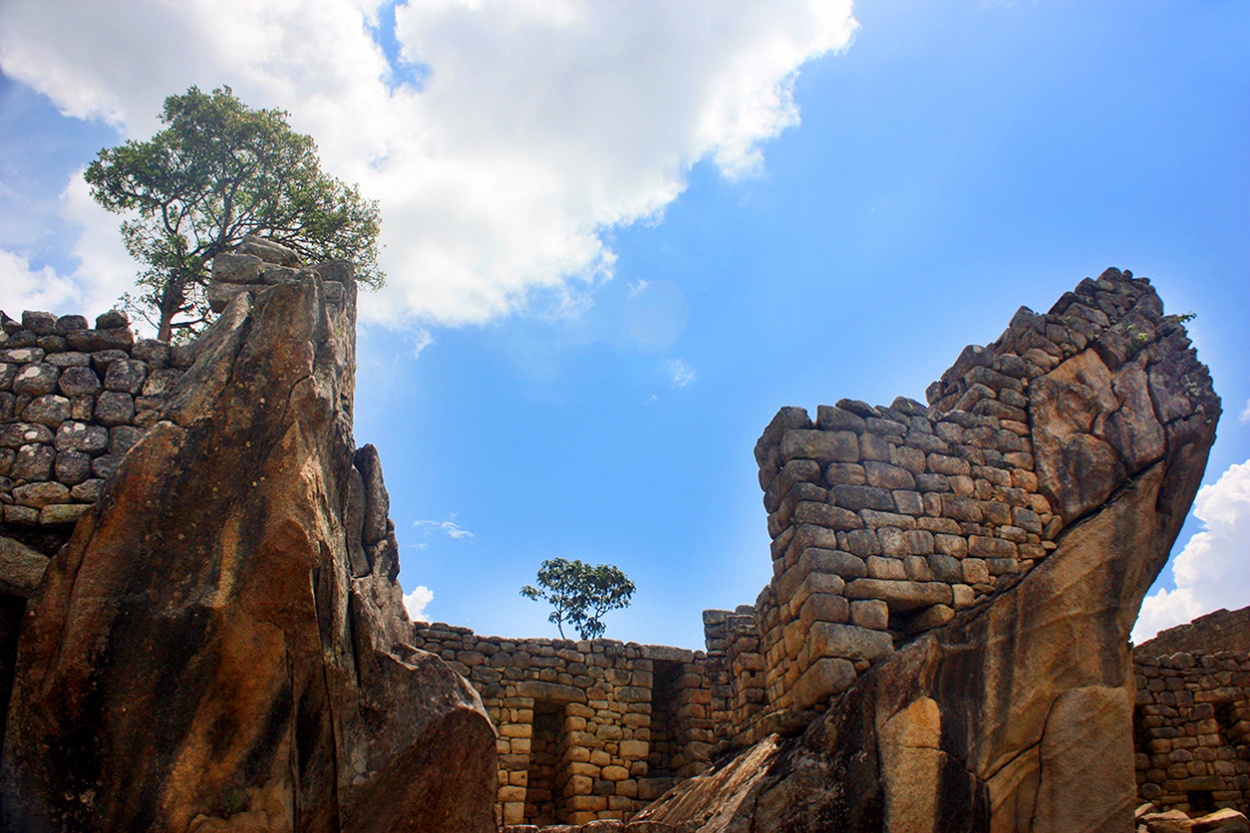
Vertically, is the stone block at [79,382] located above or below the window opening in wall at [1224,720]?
above

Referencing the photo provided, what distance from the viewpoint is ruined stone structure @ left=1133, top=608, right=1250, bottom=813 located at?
39.8 ft

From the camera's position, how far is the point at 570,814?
38.0 feet

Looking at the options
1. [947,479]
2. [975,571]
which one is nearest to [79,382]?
[947,479]

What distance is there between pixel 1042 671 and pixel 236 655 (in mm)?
6099

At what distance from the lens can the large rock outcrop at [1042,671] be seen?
229 inches

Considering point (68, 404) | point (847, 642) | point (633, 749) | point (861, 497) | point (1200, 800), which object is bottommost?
point (1200, 800)

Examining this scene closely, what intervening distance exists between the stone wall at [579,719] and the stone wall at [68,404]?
6.67 meters

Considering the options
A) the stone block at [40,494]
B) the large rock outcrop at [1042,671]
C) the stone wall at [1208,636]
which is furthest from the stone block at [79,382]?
the stone wall at [1208,636]

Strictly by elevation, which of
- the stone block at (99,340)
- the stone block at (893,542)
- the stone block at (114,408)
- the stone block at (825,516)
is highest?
the stone block at (99,340)

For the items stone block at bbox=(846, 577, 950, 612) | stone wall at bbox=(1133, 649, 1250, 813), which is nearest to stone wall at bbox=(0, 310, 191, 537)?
stone block at bbox=(846, 577, 950, 612)

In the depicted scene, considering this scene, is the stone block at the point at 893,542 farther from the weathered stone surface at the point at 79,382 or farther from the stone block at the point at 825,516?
the weathered stone surface at the point at 79,382

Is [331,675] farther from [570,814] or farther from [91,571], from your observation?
[570,814]

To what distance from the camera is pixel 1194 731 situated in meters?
12.5

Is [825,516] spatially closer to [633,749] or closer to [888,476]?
[888,476]
